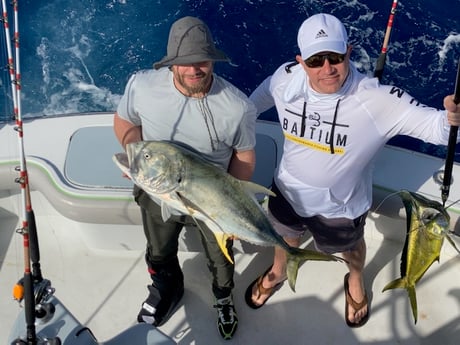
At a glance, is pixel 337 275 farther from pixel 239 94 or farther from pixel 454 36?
pixel 454 36

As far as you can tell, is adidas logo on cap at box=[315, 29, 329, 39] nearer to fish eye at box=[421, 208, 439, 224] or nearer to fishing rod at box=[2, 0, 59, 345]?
fish eye at box=[421, 208, 439, 224]

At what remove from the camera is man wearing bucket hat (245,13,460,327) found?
1741 millimetres

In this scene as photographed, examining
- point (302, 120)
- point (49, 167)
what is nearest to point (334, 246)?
point (302, 120)

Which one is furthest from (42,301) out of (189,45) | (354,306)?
(354,306)

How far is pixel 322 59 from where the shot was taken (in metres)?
1.73

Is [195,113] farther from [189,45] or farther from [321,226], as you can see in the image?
[321,226]

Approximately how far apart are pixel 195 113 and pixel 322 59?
50 cm

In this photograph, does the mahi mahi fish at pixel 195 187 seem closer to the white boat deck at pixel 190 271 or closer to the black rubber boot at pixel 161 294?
the black rubber boot at pixel 161 294

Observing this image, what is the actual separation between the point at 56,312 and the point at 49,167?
0.94m

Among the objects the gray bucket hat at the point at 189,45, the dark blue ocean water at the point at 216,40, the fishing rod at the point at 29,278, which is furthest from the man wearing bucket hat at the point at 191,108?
the dark blue ocean water at the point at 216,40

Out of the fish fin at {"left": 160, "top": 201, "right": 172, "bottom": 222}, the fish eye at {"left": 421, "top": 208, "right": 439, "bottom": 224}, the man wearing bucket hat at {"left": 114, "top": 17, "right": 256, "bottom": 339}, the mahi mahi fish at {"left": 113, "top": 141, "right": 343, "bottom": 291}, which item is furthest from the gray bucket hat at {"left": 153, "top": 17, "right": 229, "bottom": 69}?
the fish eye at {"left": 421, "top": 208, "right": 439, "bottom": 224}

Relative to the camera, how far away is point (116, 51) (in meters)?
4.86

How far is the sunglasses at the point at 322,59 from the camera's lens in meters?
1.72

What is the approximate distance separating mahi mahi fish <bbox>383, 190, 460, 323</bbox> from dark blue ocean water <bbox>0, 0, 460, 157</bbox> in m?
2.45
